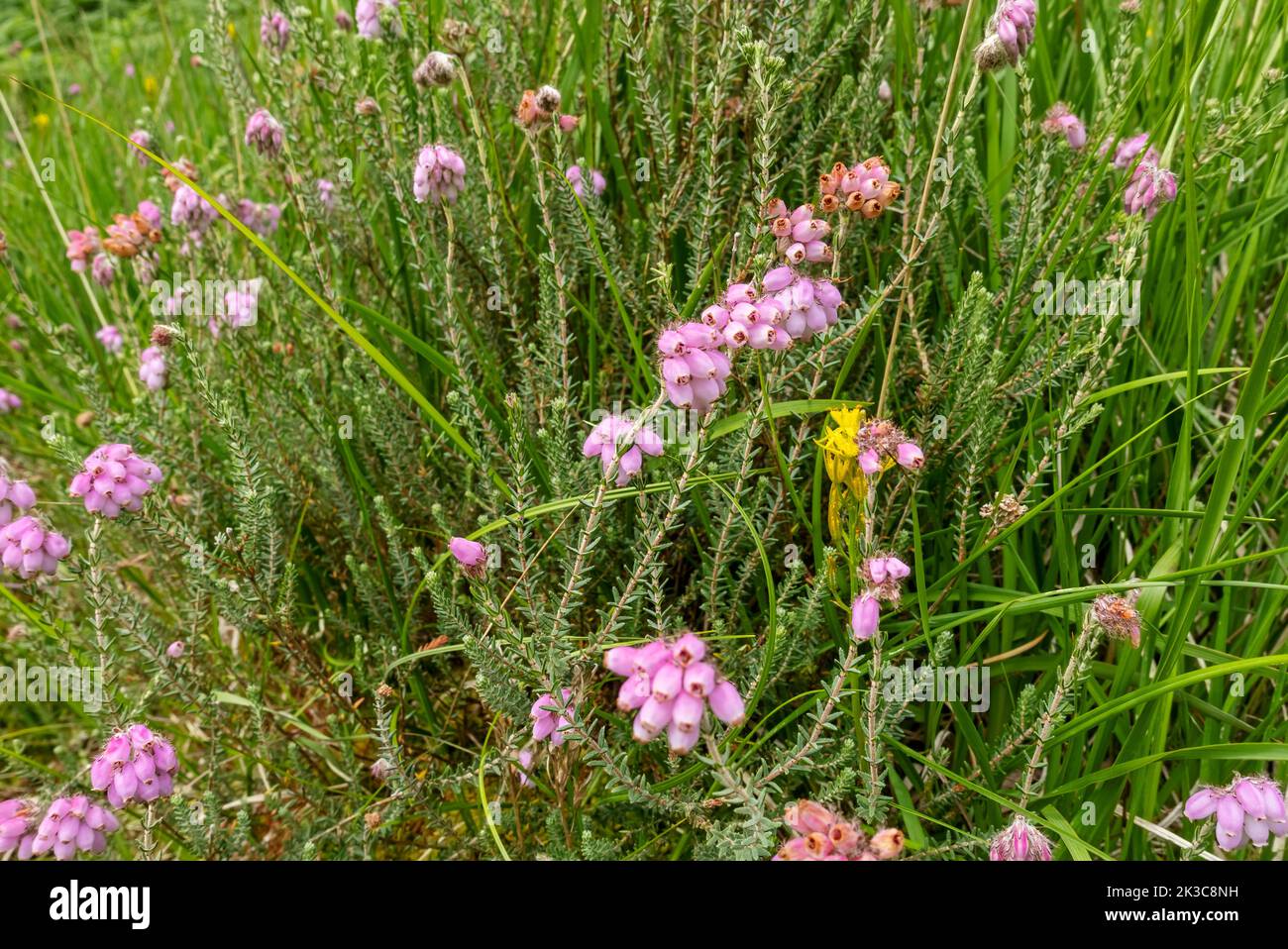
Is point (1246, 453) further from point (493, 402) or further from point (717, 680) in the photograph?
point (493, 402)

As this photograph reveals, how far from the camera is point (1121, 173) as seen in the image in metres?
2.46

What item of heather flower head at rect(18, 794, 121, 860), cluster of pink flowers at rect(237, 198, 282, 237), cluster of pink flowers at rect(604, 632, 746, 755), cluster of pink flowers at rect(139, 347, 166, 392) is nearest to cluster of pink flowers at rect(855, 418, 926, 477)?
cluster of pink flowers at rect(604, 632, 746, 755)

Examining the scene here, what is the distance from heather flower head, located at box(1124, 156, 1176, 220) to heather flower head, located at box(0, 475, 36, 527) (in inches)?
98.8

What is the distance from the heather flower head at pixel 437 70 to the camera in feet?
6.98

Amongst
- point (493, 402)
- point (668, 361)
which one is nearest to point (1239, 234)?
point (668, 361)

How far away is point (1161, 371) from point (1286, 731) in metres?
0.85

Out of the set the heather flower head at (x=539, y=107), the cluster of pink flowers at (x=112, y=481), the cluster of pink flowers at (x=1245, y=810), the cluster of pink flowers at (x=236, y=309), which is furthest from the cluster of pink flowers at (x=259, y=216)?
the cluster of pink flowers at (x=1245, y=810)

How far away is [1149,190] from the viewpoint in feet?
6.93

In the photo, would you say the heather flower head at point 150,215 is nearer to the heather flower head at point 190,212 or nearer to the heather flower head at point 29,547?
the heather flower head at point 190,212

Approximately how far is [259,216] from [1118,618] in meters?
2.84

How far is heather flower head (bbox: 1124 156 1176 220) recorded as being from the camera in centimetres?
208

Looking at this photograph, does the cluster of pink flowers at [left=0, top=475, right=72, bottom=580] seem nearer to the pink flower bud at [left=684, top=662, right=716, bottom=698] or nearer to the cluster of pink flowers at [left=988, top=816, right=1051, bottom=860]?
Answer: the pink flower bud at [left=684, top=662, right=716, bottom=698]

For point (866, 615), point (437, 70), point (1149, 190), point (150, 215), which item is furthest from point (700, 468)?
point (150, 215)

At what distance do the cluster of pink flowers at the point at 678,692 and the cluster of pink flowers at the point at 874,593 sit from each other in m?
0.35
